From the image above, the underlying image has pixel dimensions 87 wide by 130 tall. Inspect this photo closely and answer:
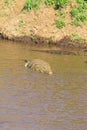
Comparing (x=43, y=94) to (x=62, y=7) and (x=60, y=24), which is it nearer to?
(x=60, y=24)

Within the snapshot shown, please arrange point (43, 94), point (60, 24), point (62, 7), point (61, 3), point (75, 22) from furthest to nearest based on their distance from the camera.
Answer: point (62, 7) → point (61, 3) → point (75, 22) → point (60, 24) → point (43, 94)

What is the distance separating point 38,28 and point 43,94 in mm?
10531

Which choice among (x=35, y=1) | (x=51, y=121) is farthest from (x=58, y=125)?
(x=35, y=1)

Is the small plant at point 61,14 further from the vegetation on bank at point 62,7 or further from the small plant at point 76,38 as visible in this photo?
the small plant at point 76,38

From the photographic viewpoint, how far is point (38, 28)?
25078 millimetres

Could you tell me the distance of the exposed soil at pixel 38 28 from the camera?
24.3 m

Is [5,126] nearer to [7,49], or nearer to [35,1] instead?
[7,49]

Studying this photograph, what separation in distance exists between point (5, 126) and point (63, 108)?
2.36 m

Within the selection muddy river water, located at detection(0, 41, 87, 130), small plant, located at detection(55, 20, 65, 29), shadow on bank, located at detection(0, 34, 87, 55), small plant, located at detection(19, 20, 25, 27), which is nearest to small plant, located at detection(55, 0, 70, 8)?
small plant, located at detection(55, 20, 65, 29)

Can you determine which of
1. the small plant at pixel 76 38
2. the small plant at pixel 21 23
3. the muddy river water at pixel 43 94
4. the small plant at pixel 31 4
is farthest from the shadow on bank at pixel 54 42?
the muddy river water at pixel 43 94

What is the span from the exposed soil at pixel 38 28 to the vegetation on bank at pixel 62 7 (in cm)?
18

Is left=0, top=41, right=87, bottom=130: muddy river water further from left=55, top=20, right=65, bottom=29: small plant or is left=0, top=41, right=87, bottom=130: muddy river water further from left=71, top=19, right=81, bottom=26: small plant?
left=71, top=19, right=81, bottom=26: small plant

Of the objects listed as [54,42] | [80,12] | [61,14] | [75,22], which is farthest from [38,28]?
[80,12]

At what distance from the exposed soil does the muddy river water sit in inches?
129
